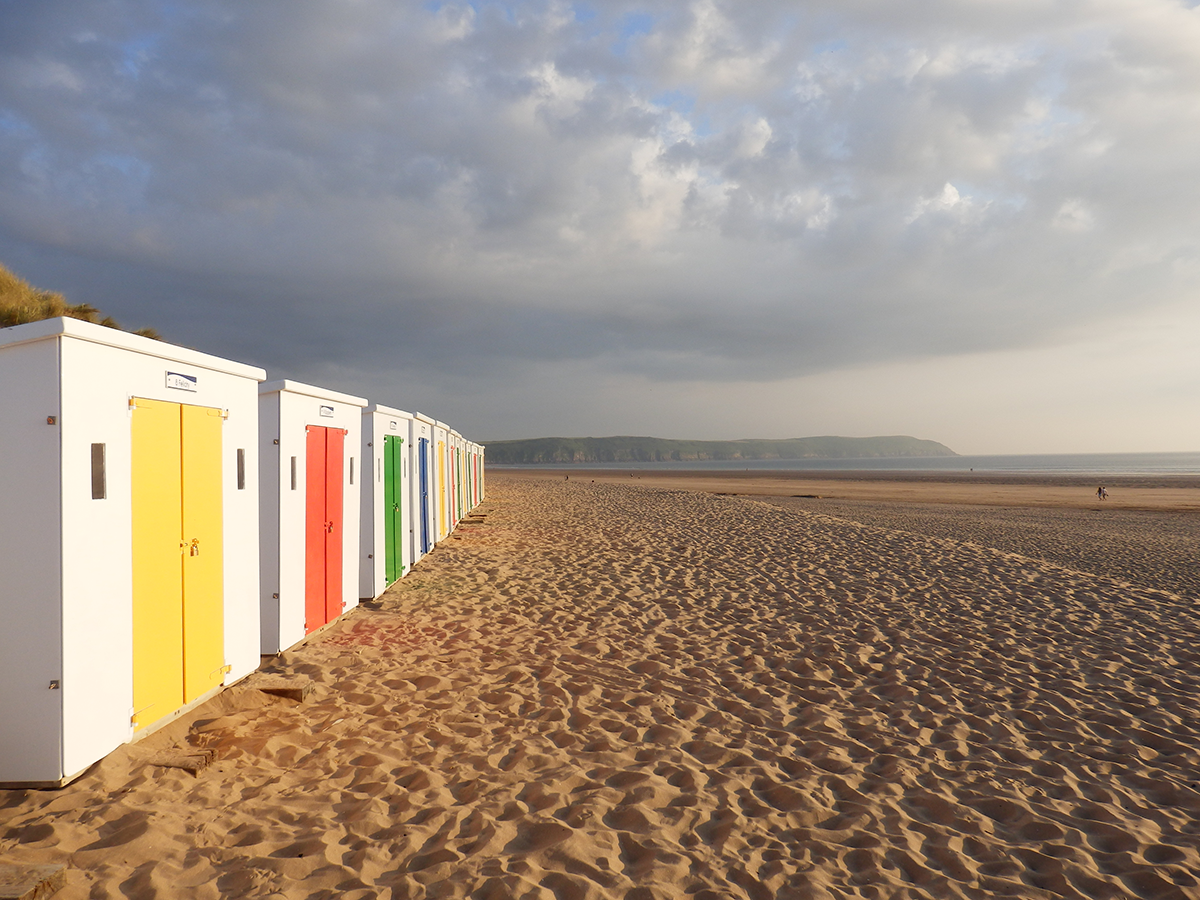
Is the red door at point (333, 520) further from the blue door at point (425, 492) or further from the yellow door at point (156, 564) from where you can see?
the blue door at point (425, 492)

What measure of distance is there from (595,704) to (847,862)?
8.03 ft

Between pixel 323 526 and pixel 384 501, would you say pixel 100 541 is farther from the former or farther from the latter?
pixel 384 501

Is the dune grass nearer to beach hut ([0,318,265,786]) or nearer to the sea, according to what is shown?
beach hut ([0,318,265,786])

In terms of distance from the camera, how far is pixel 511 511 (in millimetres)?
21484

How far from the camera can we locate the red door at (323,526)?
6852 mm

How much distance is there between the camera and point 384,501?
354 inches

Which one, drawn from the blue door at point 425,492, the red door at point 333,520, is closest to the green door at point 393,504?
the red door at point 333,520

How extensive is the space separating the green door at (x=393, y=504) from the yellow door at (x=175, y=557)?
154 inches

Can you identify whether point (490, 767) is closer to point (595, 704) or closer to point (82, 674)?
point (595, 704)

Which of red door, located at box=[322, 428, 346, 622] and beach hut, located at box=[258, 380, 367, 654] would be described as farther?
red door, located at box=[322, 428, 346, 622]

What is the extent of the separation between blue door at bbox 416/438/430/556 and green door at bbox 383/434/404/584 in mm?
1676

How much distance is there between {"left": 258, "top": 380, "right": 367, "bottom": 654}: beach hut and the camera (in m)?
6.19

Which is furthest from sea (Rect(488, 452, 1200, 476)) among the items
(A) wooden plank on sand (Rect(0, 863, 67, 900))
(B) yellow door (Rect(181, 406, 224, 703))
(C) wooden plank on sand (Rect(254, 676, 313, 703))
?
(A) wooden plank on sand (Rect(0, 863, 67, 900))

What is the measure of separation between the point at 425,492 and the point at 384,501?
301 centimetres
